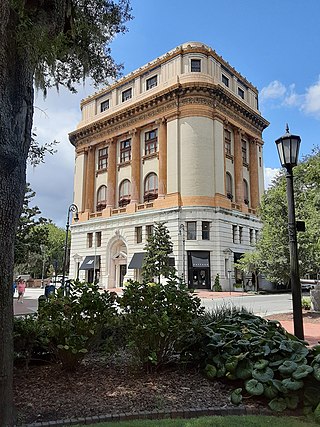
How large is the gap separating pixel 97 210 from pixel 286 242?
114 feet

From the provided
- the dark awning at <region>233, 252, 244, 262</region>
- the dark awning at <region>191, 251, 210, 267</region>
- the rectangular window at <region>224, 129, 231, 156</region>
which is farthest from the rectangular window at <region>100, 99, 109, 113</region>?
the dark awning at <region>233, 252, 244, 262</region>

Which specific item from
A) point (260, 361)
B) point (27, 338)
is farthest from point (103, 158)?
point (260, 361)

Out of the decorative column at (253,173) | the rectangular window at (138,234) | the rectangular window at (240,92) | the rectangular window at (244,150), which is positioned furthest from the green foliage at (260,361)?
the rectangular window at (240,92)

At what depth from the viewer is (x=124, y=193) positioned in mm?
46656

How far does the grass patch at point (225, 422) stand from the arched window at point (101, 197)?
149ft

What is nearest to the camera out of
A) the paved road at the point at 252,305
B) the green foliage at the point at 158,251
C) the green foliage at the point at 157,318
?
the green foliage at the point at 157,318

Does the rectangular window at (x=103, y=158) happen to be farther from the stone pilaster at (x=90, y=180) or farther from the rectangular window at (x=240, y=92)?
the rectangular window at (x=240, y=92)

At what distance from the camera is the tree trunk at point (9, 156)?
150 inches

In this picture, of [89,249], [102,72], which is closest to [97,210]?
[89,249]

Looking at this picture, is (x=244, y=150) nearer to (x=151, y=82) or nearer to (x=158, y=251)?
(x=151, y=82)

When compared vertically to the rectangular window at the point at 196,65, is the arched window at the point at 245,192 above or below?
below

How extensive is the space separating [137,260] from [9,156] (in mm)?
38160

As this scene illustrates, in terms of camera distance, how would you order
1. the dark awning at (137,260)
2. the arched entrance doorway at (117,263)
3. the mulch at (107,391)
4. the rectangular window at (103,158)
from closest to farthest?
the mulch at (107,391)
the dark awning at (137,260)
the arched entrance doorway at (117,263)
the rectangular window at (103,158)

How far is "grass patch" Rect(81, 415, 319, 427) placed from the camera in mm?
A: 3756
